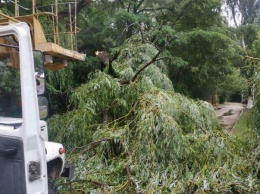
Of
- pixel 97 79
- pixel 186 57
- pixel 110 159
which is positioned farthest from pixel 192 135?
pixel 186 57

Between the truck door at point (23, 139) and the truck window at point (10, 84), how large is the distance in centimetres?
4

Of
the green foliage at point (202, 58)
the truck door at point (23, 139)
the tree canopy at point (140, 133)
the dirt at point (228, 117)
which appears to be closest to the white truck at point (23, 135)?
the truck door at point (23, 139)

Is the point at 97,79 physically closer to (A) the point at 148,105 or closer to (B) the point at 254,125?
(A) the point at 148,105

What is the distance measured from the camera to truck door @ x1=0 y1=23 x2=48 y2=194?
6.18ft

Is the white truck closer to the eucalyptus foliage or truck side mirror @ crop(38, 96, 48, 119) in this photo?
truck side mirror @ crop(38, 96, 48, 119)

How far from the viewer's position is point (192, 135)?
→ 4.09 metres

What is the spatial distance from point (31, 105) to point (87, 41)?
20.5 feet

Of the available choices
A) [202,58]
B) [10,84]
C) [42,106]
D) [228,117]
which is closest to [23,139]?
[42,106]

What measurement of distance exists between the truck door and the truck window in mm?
44

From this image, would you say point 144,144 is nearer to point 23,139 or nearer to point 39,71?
point 39,71

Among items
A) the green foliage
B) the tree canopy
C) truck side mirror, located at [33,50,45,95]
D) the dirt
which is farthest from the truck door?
the dirt

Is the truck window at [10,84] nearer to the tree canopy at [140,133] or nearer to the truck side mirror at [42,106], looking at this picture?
the truck side mirror at [42,106]

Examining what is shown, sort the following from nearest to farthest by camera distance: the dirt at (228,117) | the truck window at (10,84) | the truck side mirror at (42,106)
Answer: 1. the truck window at (10,84)
2. the truck side mirror at (42,106)
3. the dirt at (228,117)

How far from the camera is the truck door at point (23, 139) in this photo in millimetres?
1883
